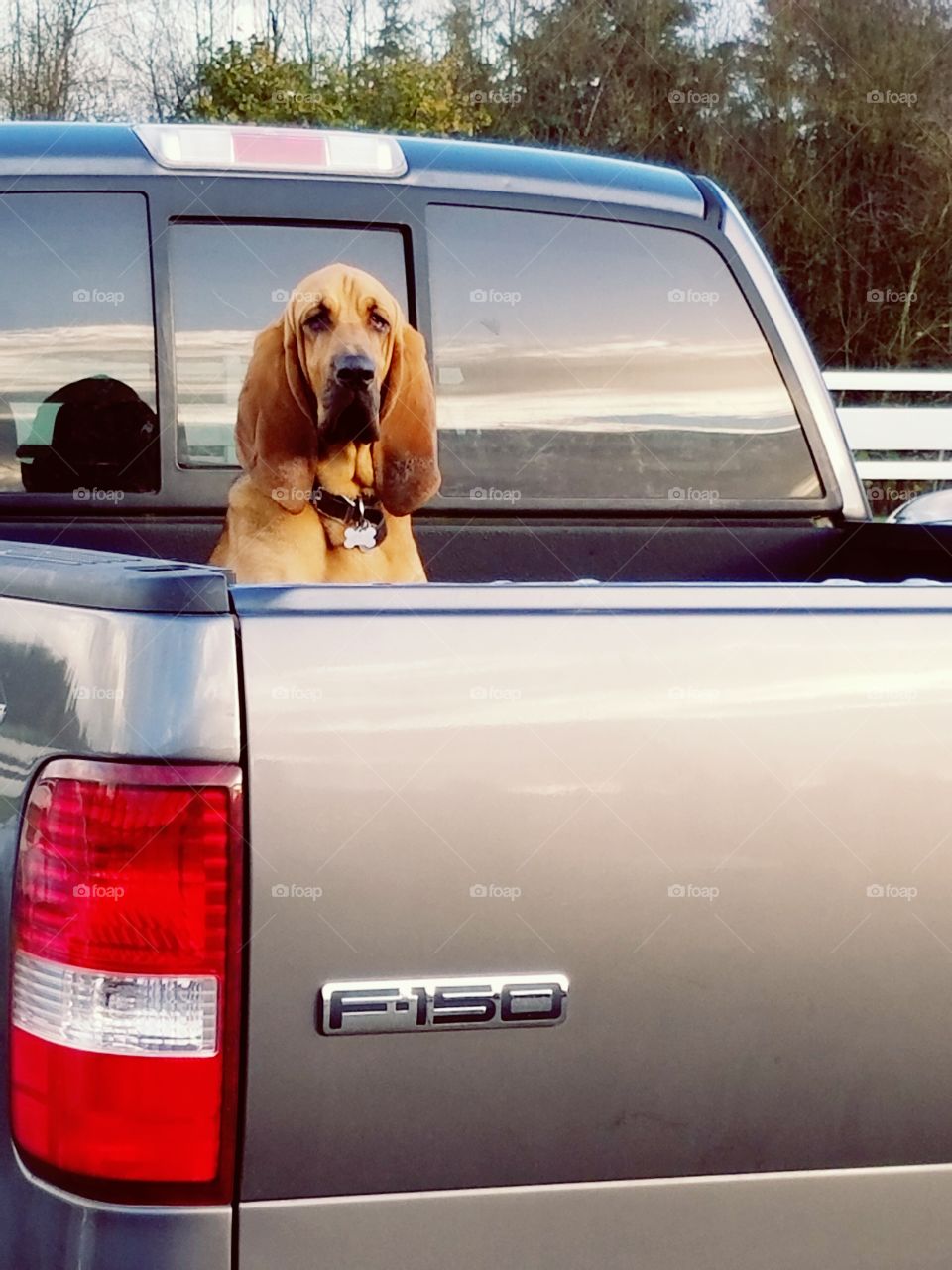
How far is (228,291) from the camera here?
3912 mm

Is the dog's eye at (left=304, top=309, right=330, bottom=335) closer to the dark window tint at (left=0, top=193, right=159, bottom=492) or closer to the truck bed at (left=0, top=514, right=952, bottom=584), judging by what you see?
the dark window tint at (left=0, top=193, right=159, bottom=492)

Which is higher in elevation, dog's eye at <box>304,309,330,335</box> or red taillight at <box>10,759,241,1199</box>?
dog's eye at <box>304,309,330,335</box>

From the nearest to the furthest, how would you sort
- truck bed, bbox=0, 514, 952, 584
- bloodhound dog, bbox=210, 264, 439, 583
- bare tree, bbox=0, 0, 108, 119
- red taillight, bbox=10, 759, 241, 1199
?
red taillight, bbox=10, 759, 241, 1199
bloodhound dog, bbox=210, 264, 439, 583
truck bed, bbox=0, 514, 952, 584
bare tree, bbox=0, 0, 108, 119

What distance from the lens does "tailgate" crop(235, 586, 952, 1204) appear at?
1.69 meters

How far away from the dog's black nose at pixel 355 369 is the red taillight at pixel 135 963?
2.27 meters

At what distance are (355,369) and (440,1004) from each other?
235 cm

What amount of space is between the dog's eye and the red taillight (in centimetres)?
232

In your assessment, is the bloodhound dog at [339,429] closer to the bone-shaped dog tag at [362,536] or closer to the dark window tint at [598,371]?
the bone-shaped dog tag at [362,536]

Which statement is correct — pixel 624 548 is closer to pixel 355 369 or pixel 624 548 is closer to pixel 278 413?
pixel 355 369

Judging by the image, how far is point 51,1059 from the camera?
1695 millimetres

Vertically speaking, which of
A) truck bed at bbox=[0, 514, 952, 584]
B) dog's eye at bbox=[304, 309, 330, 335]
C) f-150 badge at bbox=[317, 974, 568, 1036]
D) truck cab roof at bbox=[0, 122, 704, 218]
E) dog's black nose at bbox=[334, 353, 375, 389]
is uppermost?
truck cab roof at bbox=[0, 122, 704, 218]

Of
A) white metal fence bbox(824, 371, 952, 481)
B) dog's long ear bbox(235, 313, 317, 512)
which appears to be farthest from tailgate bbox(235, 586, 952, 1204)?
white metal fence bbox(824, 371, 952, 481)

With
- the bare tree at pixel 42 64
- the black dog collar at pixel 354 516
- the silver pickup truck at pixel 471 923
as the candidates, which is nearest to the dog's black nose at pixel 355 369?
the black dog collar at pixel 354 516

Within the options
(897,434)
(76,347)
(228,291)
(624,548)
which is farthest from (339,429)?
(897,434)
